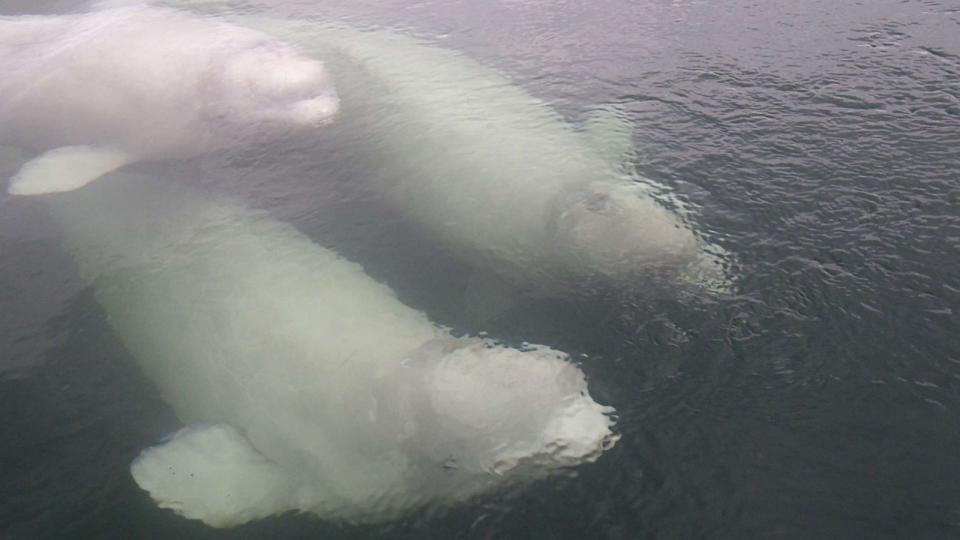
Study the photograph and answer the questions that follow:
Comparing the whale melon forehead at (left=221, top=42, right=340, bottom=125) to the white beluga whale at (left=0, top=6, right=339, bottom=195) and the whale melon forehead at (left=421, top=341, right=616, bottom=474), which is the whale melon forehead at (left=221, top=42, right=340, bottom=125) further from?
the whale melon forehead at (left=421, top=341, right=616, bottom=474)

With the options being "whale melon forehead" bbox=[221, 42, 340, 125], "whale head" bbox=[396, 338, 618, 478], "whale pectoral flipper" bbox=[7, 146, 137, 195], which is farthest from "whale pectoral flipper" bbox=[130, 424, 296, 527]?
"whale melon forehead" bbox=[221, 42, 340, 125]

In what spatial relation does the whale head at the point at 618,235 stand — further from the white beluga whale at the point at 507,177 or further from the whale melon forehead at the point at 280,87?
the whale melon forehead at the point at 280,87

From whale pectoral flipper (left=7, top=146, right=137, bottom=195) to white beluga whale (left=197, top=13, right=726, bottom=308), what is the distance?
17.5ft

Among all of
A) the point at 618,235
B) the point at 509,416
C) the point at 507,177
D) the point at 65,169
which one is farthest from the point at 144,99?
the point at 509,416

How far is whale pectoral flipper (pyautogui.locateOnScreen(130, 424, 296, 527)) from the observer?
33.0 ft

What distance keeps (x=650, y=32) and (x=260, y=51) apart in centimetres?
1070

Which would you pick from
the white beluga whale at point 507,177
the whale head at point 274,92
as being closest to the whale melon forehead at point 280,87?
the whale head at point 274,92

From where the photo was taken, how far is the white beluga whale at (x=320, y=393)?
10.0 m

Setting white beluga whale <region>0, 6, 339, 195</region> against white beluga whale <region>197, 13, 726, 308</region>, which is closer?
white beluga whale <region>197, 13, 726, 308</region>

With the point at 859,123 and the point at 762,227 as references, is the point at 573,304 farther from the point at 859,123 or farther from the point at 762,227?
the point at 859,123

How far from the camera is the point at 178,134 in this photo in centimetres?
1800

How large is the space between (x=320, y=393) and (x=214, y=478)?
1.85m

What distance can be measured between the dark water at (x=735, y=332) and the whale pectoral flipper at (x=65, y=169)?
1.92 ft

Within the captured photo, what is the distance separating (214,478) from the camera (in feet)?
34.2
